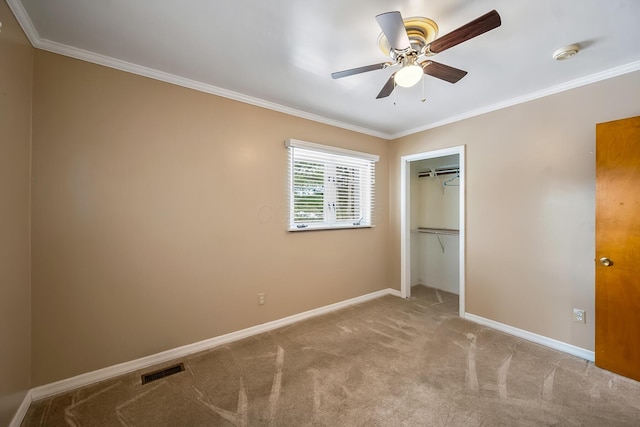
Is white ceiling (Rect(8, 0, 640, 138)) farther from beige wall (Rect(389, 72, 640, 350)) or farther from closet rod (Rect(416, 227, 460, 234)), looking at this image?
closet rod (Rect(416, 227, 460, 234))

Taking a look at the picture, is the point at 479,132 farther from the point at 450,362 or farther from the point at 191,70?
the point at 191,70

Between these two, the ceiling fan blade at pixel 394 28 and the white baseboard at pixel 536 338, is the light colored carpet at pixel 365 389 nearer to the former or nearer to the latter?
the white baseboard at pixel 536 338

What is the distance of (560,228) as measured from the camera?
97.0 inches

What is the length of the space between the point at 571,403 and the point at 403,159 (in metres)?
3.09

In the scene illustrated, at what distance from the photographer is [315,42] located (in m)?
1.82

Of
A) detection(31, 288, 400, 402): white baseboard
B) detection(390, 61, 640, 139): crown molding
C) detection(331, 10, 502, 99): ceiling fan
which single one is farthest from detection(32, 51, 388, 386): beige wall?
detection(390, 61, 640, 139): crown molding

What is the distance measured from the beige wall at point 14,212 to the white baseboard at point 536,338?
4.07m

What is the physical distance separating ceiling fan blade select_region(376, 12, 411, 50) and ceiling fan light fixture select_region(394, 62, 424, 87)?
4.7 inches

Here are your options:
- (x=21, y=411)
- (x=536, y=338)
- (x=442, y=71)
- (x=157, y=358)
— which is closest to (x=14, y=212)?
(x=21, y=411)

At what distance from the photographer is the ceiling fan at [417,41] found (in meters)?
Result: 1.27

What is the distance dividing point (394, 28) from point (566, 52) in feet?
5.24

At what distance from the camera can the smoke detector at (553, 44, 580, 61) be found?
186 cm

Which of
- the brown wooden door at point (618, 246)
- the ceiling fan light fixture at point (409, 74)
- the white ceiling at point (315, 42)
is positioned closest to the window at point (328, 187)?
the white ceiling at point (315, 42)

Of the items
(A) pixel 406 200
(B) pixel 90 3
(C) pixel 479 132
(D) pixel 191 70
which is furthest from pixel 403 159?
(B) pixel 90 3
